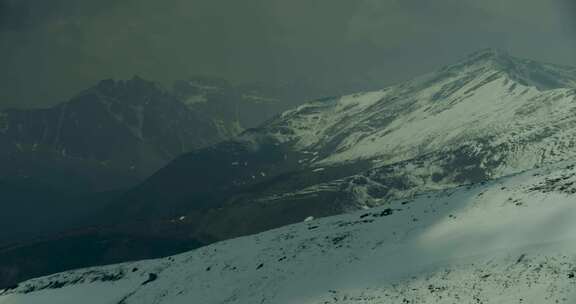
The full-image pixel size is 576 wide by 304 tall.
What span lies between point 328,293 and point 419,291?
1009 centimetres

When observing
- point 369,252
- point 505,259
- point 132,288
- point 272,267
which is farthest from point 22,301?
point 505,259

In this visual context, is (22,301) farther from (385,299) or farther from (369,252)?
(385,299)

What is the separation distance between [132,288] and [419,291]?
164 feet

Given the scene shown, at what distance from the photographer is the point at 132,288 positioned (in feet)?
294

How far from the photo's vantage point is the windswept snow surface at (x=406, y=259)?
163 feet

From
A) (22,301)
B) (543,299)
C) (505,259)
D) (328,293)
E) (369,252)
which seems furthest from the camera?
(22,301)

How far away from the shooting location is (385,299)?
176 ft

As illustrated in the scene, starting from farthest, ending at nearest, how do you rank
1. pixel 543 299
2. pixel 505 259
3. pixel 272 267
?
pixel 272 267, pixel 505 259, pixel 543 299

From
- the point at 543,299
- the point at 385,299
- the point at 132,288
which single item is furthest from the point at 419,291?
the point at 132,288

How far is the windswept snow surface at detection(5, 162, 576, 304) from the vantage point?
49.7 meters

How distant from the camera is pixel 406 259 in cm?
6103

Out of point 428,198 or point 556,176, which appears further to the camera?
point 428,198

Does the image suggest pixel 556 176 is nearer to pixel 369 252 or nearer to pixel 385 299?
pixel 369 252

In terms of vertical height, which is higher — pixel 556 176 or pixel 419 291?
pixel 556 176
